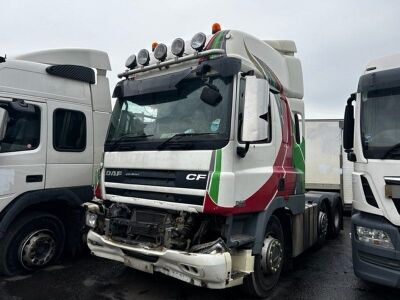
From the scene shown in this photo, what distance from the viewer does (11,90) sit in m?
5.08

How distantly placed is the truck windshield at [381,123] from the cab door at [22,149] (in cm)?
437

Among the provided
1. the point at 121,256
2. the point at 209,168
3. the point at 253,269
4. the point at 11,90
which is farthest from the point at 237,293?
the point at 11,90

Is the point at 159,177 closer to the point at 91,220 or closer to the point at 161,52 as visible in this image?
the point at 91,220

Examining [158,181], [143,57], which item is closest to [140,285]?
[158,181]

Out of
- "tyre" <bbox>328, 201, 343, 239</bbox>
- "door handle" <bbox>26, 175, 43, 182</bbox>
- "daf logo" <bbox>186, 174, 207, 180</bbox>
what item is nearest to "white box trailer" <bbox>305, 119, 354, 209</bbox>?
"tyre" <bbox>328, 201, 343, 239</bbox>

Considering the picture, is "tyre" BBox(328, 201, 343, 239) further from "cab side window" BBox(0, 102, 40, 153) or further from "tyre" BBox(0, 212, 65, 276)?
"cab side window" BBox(0, 102, 40, 153)

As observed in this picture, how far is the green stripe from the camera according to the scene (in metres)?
3.70

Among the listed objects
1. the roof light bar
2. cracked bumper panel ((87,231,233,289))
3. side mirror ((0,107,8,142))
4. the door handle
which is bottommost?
cracked bumper panel ((87,231,233,289))

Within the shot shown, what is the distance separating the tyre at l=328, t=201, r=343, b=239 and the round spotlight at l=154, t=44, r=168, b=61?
5.03 m

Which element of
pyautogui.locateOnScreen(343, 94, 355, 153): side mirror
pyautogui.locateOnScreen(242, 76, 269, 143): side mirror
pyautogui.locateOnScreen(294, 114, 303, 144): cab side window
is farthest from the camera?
pyautogui.locateOnScreen(294, 114, 303, 144): cab side window

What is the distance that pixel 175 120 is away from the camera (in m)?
4.21

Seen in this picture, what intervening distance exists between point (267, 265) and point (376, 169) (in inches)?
65.1

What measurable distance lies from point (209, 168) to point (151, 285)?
2.07 metres

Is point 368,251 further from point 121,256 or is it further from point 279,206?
point 121,256
